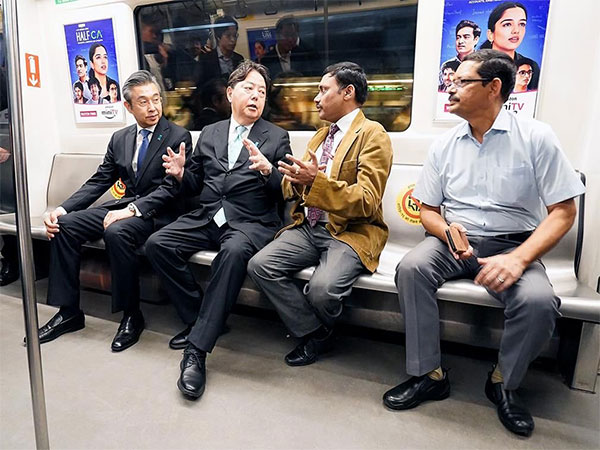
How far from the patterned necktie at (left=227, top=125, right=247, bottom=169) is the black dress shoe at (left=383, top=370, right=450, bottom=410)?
1570 mm

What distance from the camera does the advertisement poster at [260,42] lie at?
3.14 m

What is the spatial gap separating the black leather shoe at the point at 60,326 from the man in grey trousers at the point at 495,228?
6.60 feet

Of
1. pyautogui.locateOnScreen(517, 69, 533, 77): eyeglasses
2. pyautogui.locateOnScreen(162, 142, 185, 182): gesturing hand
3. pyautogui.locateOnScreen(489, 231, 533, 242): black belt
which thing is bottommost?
pyautogui.locateOnScreen(489, 231, 533, 242): black belt

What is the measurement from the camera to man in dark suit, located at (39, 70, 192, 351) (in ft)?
8.79

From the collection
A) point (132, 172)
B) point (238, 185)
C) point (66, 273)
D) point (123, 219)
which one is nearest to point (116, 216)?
point (123, 219)

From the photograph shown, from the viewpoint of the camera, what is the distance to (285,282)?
2.28 meters

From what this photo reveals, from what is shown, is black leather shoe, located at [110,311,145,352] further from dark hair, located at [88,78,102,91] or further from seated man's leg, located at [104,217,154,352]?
dark hair, located at [88,78,102,91]

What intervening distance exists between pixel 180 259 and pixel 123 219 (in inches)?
20.9

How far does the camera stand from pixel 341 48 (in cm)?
295

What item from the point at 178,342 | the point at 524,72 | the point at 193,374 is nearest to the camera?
the point at 193,374

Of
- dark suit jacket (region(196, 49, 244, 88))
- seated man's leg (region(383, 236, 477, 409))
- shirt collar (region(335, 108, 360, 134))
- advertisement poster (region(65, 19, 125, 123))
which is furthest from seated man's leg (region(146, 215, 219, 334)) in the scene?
advertisement poster (region(65, 19, 125, 123))

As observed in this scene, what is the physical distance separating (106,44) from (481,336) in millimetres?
3496

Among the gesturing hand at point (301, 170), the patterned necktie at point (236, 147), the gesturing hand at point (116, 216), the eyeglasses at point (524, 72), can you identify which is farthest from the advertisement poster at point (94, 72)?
the eyeglasses at point (524, 72)

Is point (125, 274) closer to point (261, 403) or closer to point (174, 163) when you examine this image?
point (174, 163)
